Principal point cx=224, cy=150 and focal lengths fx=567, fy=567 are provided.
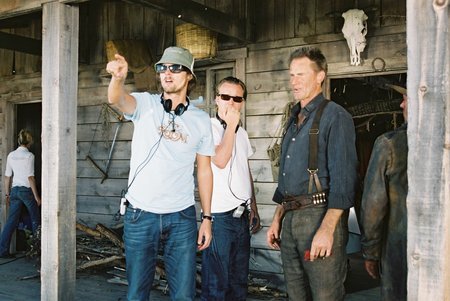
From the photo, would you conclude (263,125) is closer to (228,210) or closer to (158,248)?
(228,210)

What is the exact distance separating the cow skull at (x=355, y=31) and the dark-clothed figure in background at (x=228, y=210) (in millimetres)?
1678

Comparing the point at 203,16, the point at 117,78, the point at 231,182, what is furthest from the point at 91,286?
the point at 117,78

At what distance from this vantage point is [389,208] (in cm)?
281

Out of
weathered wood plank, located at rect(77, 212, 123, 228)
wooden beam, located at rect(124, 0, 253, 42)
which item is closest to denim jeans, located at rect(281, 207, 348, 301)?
wooden beam, located at rect(124, 0, 253, 42)

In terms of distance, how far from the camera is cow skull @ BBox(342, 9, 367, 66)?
5.07 m

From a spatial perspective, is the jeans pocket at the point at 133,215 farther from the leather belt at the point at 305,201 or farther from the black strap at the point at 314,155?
the black strap at the point at 314,155

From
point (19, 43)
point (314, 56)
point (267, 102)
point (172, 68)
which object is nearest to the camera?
point (314, 56)

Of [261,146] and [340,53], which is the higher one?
[340,53]

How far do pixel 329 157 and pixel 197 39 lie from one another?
3.10 meters

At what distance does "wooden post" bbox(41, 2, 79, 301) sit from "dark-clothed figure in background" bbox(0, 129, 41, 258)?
349 centimetres

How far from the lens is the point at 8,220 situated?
743 cm

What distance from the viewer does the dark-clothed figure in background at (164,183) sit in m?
3.04

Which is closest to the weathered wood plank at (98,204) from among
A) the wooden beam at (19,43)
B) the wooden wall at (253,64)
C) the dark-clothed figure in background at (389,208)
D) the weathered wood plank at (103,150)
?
the wooden wall at (253,64)

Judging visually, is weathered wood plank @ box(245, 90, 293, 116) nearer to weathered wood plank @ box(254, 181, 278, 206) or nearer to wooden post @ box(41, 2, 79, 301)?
weathered wood plank @ box(254, 181, 278, 206)
